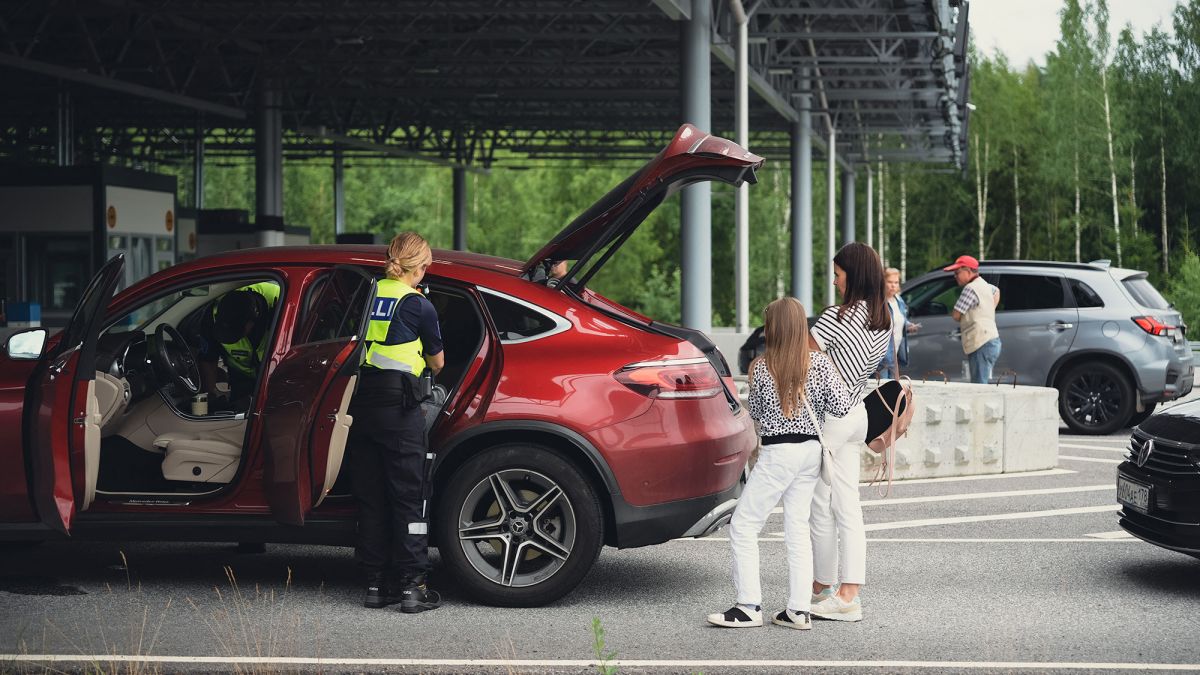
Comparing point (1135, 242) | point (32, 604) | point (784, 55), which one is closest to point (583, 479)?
point (32, 604)

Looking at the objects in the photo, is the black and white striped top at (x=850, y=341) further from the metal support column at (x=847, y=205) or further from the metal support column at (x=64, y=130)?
the metal support column at (x=847, y=205)

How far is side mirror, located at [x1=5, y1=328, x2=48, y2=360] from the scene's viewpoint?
6.96 metres

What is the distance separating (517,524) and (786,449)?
4.10 ft

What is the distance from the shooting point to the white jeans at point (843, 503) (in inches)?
263

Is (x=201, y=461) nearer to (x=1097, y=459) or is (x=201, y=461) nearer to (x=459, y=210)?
(x=1097, y=459)

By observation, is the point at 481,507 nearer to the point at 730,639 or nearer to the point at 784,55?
the point at 730,639

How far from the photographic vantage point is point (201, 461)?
7.23m

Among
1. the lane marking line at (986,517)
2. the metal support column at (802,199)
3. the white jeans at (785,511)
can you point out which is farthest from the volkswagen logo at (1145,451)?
the metal support column at (802,199)

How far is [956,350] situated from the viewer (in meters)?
16.5

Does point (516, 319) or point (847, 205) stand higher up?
point (847, 205)

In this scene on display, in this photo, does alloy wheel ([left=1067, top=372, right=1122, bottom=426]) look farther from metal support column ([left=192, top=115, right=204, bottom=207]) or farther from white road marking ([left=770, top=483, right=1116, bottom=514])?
metal support column ([left=192, top=115, right=204, bottom=207])

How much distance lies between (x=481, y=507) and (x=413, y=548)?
357mm

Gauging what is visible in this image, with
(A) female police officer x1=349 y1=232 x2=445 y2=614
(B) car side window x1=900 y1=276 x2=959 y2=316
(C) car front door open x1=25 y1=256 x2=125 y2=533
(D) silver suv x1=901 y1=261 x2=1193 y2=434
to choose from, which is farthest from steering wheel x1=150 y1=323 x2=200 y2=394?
(B) car side window x1=900 y1=276 x2=959 y2=316

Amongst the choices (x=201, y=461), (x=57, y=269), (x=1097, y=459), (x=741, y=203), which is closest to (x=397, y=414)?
(x=201, y=461)
